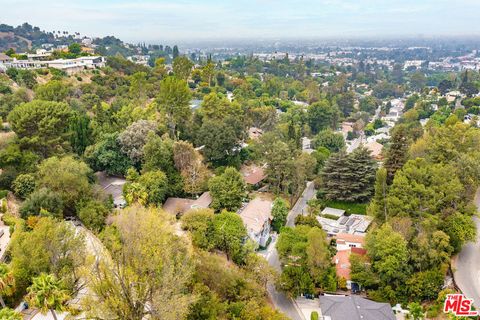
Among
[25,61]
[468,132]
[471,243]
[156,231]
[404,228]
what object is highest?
[25,61]

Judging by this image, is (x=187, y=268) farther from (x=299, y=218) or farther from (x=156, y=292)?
(x=299, y=218)

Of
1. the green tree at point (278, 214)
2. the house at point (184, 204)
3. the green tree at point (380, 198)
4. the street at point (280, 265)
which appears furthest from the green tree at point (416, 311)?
the house at point (184, 204)

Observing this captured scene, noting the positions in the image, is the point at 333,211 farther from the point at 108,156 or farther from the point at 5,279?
the point at 5,279

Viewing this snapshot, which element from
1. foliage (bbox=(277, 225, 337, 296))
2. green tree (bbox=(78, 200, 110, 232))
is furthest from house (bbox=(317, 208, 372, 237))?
green tree (bbox=(78, 200, 110, 232))

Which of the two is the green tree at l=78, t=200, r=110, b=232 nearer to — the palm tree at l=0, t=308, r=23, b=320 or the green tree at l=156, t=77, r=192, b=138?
the palm tree at l=0, t=308, r=23, b=320

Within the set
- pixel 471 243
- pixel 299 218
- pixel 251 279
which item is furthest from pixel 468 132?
pixel 251 279

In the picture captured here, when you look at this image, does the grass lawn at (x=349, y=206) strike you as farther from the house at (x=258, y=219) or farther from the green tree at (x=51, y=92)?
the green tree at (x=51, y=92)
